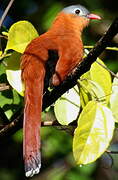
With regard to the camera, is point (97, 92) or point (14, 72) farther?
point (14, 72)

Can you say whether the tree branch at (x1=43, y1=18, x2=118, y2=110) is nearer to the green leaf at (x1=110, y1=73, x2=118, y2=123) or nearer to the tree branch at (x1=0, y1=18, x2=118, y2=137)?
the tree branch at (x1=0, y1=18, x2=118, y2=137)

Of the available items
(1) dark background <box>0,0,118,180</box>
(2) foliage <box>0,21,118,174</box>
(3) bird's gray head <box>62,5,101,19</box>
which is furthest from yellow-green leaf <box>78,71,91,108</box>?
(1) dark background <box>0,0,118,180</box>

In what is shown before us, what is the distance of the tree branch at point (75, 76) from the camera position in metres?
1.61

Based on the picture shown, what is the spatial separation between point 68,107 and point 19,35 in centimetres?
39

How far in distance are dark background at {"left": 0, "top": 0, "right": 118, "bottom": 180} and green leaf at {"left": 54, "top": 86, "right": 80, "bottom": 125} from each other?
5.21 feet

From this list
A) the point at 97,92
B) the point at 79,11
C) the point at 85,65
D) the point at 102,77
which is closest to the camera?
the point at 85,65

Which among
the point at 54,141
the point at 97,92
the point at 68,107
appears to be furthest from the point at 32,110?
the point at 54,141

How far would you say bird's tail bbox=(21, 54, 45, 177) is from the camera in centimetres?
210

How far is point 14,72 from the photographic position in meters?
2.27

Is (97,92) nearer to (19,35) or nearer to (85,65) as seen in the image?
(85,65)

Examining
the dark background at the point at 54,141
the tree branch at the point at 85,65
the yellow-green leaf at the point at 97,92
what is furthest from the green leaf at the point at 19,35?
the dark background at the point at 54,141

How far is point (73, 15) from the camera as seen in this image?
3535mm

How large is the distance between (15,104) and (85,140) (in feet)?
2.19

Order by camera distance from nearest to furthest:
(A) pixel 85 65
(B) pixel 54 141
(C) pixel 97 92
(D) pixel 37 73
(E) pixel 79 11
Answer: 1. (A) pixel 85 65
2. (C) pixel 97 92
3. (D) pixel 37 73
4. (E) pixel 79 11
5. (B) pixel 54 141
